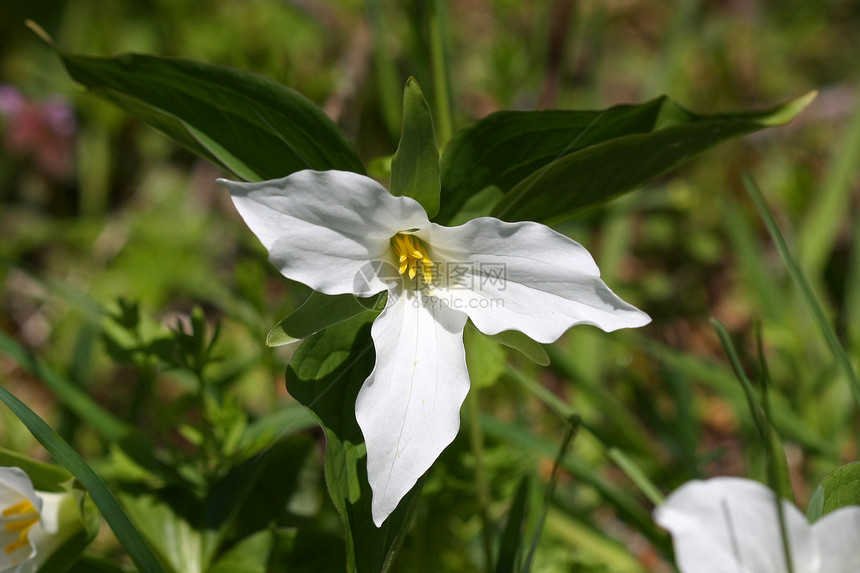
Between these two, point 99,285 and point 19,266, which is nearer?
point 19,266

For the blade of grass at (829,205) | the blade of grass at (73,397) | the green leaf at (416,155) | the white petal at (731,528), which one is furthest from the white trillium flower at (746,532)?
the blade of grass at (829,205)

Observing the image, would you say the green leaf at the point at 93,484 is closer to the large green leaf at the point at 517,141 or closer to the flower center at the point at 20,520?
the flower center at the point at 20,520

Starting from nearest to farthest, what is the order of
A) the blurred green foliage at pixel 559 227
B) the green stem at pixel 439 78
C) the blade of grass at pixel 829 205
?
the green stem at pixel 439 78 → the blurred green foliage at pixel 559 227 → the blade of grass at pixel 829 205

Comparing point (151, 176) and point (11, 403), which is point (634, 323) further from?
point (151, 176)

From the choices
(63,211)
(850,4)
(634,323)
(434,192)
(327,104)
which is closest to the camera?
(634,323)

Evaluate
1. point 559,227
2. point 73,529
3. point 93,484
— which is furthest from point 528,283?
point 559,227

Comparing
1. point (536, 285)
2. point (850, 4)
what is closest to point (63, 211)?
point (536, 285)

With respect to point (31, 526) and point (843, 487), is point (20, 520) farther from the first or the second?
point (843, 487)
